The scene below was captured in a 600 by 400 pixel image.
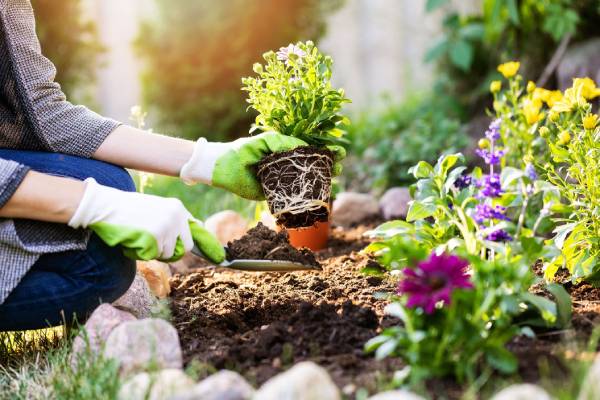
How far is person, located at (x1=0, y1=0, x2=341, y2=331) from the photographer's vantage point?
1.76 metres

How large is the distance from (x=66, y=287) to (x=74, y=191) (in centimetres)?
28

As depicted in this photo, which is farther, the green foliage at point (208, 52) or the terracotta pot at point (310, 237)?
the green foliage at point (208, 52)

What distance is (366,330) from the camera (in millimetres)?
1741

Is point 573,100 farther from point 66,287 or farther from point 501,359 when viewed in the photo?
point 66,287

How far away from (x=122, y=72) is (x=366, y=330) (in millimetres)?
5551

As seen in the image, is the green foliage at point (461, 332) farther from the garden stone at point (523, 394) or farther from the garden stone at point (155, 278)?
the garden stone at point (155, 278)

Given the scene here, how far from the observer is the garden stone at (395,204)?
11.2 ft

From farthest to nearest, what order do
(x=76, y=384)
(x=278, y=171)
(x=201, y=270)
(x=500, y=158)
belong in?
(x=201, y=270)
(x=278, y=171)
(x=500, y=158)
(x=76, y=384)

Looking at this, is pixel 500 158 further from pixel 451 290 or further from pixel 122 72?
pixel 122 72

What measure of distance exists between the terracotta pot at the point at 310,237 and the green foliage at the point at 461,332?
1.36 meters

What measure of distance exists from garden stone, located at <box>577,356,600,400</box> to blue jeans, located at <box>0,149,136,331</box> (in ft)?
3.79

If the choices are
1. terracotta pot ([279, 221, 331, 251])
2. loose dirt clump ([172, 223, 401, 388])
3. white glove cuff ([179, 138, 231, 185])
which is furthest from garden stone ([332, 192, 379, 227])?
white glove cuff ([179, 138, 231, 185])

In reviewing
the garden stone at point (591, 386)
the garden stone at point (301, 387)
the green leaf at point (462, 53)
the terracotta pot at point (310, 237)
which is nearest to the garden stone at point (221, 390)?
the garden stone at point (301, 387)

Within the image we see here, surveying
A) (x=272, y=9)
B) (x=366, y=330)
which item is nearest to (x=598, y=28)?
(x=272, y=9)
